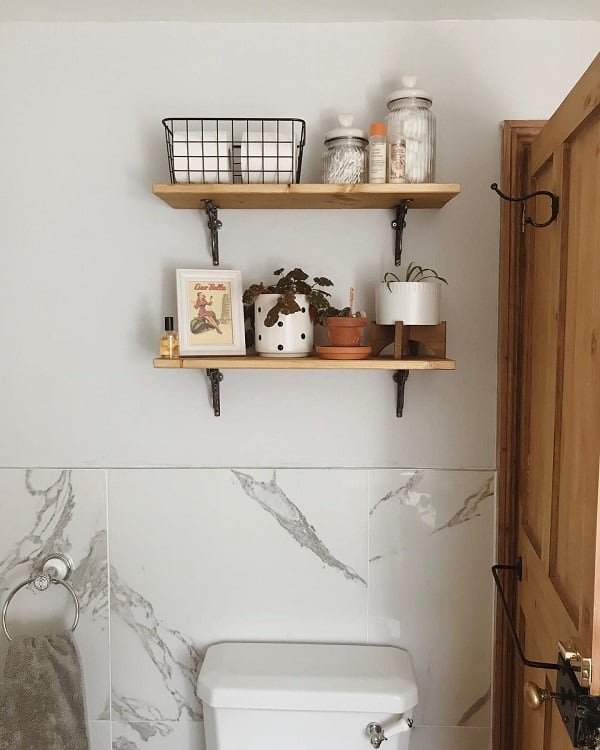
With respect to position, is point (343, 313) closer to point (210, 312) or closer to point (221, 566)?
point (210, 312)

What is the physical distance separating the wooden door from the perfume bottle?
2.32 ft

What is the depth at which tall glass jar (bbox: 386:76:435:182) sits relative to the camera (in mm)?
1369

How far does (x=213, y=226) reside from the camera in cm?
150

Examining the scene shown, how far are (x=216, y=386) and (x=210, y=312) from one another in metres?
0.17

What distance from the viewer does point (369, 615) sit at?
158 centimetres

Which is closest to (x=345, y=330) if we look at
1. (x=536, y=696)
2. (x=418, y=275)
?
(x=418, y=275)

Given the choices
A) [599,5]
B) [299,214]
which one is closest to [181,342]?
[299,214]

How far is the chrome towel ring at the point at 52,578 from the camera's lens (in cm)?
154

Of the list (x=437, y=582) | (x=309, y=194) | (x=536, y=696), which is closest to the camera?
(x=536, y=696)

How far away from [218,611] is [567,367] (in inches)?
38.3

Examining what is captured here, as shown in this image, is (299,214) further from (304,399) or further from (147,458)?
(147,458)

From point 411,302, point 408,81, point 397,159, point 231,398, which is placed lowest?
point 231,398

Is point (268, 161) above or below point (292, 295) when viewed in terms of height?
above

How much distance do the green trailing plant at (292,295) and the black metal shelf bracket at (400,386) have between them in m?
0.20
